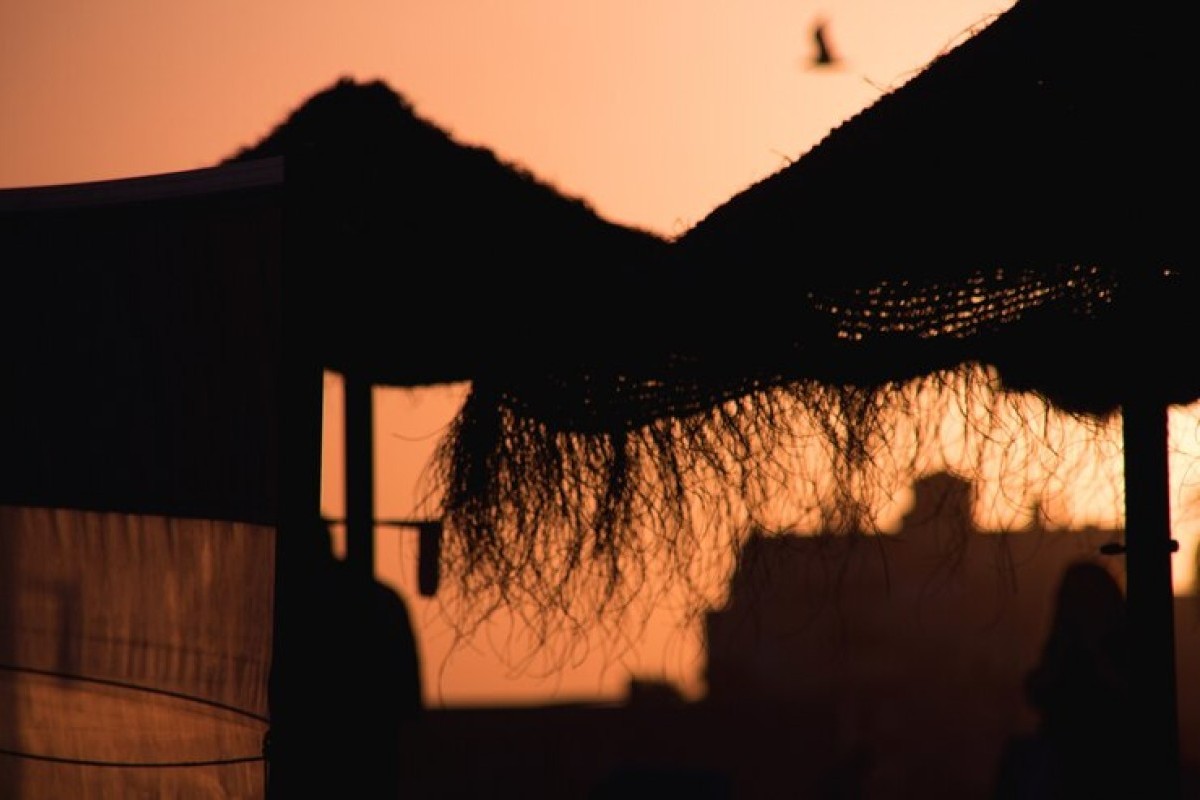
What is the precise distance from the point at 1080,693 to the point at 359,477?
2318 millimetres

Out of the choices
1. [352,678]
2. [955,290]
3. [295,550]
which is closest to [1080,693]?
[955,290]

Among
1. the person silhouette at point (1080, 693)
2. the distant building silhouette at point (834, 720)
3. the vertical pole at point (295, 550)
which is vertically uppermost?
the vertical pole at point (295, 550)

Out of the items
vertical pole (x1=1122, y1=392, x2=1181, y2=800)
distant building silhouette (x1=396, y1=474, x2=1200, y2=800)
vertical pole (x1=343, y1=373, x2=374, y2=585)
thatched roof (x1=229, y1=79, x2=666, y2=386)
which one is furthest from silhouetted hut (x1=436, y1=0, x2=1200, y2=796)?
distant building silhouette (x1=396, y1=474, x2=1200, y2=800)

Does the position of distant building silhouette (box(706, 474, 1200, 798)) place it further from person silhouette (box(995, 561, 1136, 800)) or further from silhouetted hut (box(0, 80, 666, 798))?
silhouetted hut (box(0, 80, 666, 798))

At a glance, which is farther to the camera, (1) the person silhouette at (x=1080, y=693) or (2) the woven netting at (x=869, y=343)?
(1) the person silhouette at (x=1080, y=693)

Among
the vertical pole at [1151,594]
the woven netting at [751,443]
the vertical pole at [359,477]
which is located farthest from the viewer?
the vertical pole at [359,477]

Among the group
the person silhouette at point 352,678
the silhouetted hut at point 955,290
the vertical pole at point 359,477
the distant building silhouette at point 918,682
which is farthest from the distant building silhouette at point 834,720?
the silhouetted hut at point 955,290

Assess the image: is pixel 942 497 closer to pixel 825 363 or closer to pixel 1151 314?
pixel 825 363

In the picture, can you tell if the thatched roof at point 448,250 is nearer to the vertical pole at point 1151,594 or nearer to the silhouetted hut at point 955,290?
the silhouetted hut at point 955,290

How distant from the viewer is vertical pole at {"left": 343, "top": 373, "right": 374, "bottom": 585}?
4906 millimetres

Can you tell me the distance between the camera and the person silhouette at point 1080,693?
16.1 feet

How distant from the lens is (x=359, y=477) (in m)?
4.96

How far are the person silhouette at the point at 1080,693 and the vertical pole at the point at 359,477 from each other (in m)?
2.13

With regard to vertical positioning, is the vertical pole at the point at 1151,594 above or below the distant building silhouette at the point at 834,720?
above
